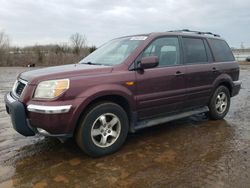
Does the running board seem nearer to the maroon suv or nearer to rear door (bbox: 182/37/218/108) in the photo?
the maroon suv

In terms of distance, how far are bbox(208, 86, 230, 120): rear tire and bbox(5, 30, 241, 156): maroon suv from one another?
2 centimetres

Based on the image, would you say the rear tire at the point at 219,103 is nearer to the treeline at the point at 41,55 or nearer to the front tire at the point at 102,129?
the front tire at the point at 102,129

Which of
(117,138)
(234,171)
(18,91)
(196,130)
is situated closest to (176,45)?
(196,130)

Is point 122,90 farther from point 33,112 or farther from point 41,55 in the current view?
point 41,55

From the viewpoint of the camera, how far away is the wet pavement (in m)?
3.04

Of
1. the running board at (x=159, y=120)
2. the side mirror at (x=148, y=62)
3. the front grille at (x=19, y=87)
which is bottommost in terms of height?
the running board at (x=159, y=120)

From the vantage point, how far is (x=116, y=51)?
4.54m

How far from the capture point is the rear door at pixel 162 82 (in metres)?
4.14

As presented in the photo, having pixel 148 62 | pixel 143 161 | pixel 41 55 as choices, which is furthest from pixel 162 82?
pixel 41 55

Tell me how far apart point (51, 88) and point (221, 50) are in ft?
13.4

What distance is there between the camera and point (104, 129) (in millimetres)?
3760

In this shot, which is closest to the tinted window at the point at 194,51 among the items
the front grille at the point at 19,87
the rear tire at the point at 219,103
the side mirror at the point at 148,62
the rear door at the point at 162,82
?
the rear door at the point at 162,82

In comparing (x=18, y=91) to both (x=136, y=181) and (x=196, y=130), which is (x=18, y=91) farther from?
(x=196, y=130)

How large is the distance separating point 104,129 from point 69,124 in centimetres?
58
